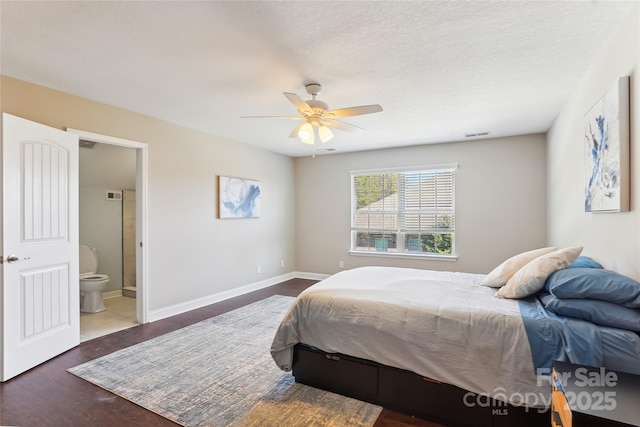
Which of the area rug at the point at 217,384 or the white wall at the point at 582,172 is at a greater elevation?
the white wall at the point at 582,172

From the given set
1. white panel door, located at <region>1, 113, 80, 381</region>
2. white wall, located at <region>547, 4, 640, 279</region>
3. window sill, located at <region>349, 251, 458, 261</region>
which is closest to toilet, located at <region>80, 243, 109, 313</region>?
white panel door, located at <region>1, 113, 80, 381</region>

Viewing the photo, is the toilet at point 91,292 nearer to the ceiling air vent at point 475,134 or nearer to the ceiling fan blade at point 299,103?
the ceiling fan blade at point 299,103

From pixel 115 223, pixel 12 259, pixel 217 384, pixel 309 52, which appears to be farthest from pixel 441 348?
pixel 115 223

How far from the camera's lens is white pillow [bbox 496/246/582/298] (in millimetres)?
2109

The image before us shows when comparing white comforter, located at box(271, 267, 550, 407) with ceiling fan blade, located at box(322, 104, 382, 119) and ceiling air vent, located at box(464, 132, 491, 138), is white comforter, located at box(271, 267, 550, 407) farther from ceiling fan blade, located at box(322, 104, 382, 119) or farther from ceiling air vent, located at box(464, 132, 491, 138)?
ceiling air vent, located at box(464, 132, 491, 138)

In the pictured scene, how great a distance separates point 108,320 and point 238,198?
7.90 feet

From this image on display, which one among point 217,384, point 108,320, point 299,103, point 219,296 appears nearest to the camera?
point 217,384

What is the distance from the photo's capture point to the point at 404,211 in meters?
5.60

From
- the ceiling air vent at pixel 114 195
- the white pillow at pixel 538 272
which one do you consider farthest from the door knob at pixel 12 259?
the white pillow at pixel 538 272

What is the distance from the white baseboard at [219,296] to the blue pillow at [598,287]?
4092 mm

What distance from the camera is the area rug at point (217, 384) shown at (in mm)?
2029

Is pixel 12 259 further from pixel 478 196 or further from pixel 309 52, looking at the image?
pixel 478 196

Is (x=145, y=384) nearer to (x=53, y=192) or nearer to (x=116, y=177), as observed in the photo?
(x=53, y=192)

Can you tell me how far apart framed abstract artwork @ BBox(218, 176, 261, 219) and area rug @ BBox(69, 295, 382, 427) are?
6.59 ft
